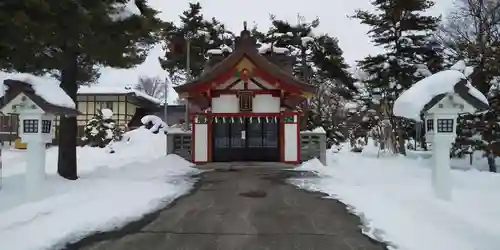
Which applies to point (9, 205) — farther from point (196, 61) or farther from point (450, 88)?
point (196, 61)

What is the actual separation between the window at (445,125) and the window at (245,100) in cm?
1068

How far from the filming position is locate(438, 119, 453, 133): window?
8.17 meters

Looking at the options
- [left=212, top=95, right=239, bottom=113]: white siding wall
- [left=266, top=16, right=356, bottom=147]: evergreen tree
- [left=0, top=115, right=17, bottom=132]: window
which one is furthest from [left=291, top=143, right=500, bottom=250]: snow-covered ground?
[left=0, top=115, right=17, bottom=132]: window

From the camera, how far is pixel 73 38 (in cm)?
922

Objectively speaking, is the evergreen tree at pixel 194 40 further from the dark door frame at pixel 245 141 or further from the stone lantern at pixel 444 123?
the stone lantern at pixel 444 123

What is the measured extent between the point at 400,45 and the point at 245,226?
63.0ft

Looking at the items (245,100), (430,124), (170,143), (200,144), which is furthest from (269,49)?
(430,124)

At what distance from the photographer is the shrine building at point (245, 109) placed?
17578 mm

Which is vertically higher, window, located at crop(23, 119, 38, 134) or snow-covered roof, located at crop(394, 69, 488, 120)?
snow-covered roof, located at crop(394, 69, 488, 120)

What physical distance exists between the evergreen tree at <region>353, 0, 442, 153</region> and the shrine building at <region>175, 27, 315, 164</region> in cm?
670

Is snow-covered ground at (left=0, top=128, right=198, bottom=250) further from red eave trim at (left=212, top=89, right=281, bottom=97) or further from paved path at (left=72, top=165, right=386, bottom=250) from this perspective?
red eave trim at (left=212, top=89, right=281, bottom=97)

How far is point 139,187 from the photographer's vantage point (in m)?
10.0

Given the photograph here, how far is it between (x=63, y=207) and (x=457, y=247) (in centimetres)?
607

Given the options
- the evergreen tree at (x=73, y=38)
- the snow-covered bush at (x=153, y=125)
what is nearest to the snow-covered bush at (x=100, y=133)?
the snow-covered bush at (x=153, y=125)
